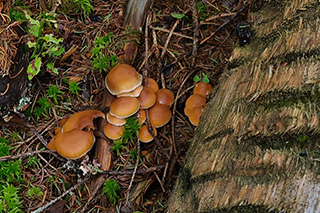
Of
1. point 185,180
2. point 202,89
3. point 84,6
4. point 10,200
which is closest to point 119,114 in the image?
point 202,89

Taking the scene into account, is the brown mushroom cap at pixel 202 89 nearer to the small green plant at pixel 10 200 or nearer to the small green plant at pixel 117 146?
the small green plant at pixel 117 146

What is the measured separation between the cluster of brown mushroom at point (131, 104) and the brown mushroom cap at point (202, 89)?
382 millimetres

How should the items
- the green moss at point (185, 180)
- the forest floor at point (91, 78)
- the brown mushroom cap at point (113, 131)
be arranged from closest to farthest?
the green moss at point (185, 180), the forest floor at point (91, 78), the brown mushroom cap at point (113, 131)

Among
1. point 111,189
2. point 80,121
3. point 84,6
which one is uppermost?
point 84,6

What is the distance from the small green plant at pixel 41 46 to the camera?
12.2 ft

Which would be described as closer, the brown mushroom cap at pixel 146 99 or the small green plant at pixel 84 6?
the brown mushroom cap at pixel 146 99

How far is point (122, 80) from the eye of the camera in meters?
3.47

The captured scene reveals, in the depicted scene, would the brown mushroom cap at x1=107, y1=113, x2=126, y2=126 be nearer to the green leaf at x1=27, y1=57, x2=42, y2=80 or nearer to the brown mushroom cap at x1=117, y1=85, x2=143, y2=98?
the brown mushroom cap at x1=117, y1=85, x2=143, y2=98

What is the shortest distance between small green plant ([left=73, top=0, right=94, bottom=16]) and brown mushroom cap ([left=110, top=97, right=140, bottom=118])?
5.37 feet

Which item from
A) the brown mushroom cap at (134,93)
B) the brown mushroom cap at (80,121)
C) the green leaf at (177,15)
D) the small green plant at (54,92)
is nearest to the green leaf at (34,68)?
the small green plant at (54,92)

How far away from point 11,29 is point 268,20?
3522 millimetres

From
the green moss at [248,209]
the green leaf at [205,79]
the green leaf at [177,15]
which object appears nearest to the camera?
the green moss at [248,209]

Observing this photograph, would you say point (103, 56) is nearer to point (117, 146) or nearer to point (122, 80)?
point (122, 80)

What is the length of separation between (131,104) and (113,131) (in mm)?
418
